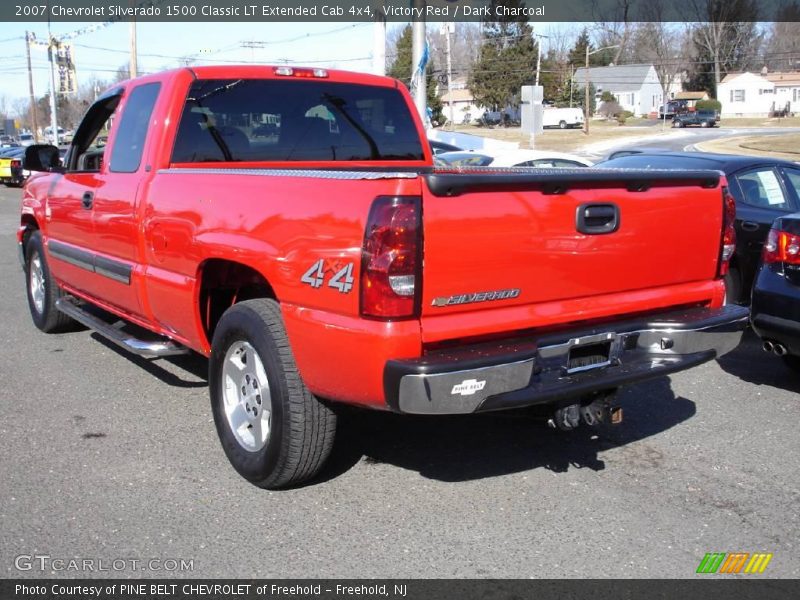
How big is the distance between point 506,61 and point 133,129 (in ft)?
261

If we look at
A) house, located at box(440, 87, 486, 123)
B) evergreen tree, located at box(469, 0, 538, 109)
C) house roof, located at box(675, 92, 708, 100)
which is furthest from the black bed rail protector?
house roof, located at box(675, 92, 708, 100)

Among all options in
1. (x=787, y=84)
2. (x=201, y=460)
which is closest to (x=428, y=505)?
(x=201, y=460)

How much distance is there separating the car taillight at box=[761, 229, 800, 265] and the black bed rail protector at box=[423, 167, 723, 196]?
1.52m

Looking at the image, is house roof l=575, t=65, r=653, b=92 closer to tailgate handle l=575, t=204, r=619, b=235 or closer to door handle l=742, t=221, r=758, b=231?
door handle l=742, t=221, r=758, b=231

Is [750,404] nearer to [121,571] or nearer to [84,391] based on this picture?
[121,571]

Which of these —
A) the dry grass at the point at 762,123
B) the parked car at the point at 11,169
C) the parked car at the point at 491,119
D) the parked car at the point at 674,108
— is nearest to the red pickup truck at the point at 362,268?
the parked car at the point at 11,169

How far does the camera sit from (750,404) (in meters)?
5.44

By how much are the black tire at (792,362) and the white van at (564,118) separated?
70426 millimetres

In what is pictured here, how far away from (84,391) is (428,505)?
9.64 feet

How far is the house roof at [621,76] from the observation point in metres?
91.9

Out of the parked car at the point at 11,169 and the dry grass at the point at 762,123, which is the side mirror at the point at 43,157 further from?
the dry grass at the point at 762,123

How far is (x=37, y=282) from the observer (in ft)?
24.4

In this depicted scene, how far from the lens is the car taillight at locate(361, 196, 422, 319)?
3.15 metres

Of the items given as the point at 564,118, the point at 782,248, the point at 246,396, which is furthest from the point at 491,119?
the point at 246,396
